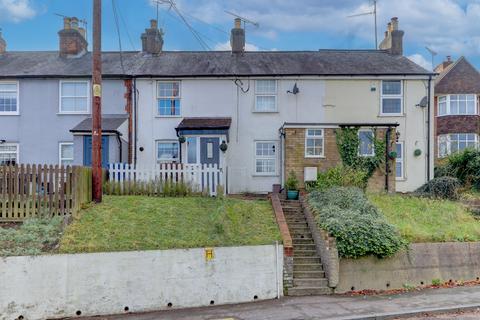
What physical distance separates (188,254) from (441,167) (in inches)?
637

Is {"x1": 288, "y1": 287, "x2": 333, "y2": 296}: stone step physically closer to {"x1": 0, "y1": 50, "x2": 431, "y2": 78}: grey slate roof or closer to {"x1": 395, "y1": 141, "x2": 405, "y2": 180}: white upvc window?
{"x1": 395, "y1": 141, "x2": 405, "y2": 180}: white upvc window

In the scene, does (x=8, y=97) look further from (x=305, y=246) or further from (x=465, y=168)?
(x=465, y=168)

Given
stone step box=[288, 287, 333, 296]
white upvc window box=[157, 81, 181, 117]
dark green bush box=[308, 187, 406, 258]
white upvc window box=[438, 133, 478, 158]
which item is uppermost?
white upvc window box=[157, 81, 181, 117]

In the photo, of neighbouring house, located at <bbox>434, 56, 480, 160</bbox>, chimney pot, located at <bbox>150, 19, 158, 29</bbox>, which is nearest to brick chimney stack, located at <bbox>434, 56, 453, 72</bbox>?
neighbouring house, located at <bbox>434, 56, 480, 160</bbox>

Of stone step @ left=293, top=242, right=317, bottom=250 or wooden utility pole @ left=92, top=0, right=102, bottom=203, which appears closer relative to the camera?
wooden utility pole @ left=92, top=0, right=102, bottom=203

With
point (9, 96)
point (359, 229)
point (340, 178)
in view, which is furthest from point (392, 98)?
point (9, 96)

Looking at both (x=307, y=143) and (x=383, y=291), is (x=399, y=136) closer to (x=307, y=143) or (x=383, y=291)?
(x=307, y=143)

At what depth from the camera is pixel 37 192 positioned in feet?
37.7

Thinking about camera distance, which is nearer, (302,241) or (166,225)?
(166,225)

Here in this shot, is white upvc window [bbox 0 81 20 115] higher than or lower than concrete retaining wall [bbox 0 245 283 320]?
higher

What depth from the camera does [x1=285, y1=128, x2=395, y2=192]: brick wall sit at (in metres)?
17.2

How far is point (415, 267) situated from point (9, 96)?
60.1ft

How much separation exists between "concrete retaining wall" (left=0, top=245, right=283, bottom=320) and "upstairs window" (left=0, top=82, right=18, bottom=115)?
42.3 feet

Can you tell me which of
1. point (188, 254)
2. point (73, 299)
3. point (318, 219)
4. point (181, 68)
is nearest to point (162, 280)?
point (188, 254)
